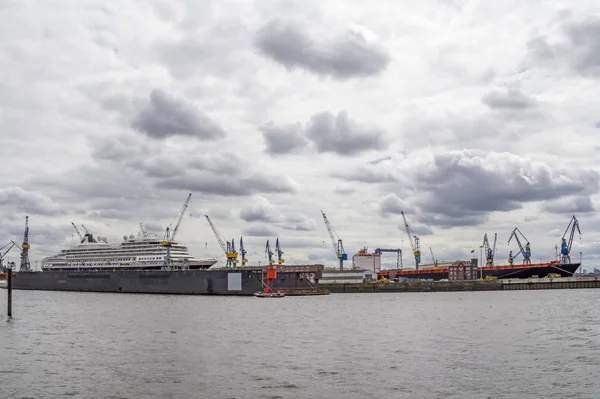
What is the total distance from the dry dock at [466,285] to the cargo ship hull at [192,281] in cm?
1470

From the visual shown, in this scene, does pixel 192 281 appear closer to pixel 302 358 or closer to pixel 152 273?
pixel 152 273

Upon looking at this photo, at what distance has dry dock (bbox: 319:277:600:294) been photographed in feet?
532

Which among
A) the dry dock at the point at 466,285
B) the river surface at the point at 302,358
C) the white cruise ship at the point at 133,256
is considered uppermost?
the white cruise ship at the point at 133,256

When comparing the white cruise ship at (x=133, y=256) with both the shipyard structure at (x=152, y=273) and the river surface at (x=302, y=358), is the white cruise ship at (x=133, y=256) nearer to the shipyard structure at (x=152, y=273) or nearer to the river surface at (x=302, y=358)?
the shipyard structure at (x=152, y=273)

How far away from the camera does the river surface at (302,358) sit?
99.0 ft

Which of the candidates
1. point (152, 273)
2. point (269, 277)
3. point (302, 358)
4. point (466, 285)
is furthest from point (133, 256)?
point (302, 358)

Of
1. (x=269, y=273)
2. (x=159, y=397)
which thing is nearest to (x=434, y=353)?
(x=159, y=397)

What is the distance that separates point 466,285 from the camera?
16975 cm

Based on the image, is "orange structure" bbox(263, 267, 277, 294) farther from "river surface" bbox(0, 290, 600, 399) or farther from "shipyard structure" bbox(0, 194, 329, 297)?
"river surface" bbox(0, 290, 600, 399)

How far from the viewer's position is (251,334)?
54250mm

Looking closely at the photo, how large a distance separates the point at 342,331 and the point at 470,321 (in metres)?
18.1

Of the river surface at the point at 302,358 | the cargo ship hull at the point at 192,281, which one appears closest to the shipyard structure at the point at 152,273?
the cargo ship hull at the point at 192,281

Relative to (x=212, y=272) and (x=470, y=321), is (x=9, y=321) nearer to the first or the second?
(x=470, y=321)

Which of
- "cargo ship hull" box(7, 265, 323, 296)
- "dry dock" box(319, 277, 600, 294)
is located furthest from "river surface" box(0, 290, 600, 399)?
"dry dock" box(319, 277, 600, 294)
